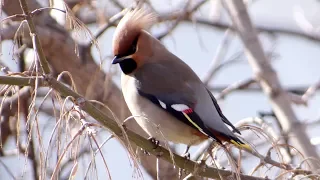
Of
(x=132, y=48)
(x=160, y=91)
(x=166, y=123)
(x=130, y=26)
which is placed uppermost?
(x=130, y=26)

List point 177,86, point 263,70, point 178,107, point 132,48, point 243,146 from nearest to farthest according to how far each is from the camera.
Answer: point 243,146 → point 178,107 → point 177,86 → point 132,48 → point 263,70

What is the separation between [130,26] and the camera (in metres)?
3.17

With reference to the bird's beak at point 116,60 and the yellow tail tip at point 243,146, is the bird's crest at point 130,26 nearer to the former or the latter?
the bird's beak at point 116,60

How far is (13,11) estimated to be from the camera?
375cm

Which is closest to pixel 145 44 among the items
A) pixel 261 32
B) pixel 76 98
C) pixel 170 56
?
pixel 170 56

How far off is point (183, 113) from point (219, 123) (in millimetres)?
213

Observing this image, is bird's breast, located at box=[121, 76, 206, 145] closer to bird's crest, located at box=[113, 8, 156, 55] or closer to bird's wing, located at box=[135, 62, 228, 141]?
bird's wing, located at box=[135, 62, 228, 141]

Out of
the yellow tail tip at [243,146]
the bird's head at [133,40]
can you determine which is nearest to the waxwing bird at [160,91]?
the bird's head at [133,40]

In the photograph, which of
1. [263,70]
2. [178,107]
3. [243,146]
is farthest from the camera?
[263,70]

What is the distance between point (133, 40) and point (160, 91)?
0.27 m

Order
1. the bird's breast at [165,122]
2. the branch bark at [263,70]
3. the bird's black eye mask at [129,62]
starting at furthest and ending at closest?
the branch bark at [263,70] → the bird's black eye mask at [129,62] → the bird's breast at [165,122]

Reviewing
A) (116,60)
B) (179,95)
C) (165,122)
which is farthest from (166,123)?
(116,60)

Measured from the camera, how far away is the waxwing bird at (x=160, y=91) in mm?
3049

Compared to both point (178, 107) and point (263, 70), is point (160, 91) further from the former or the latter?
point (263, 70)
